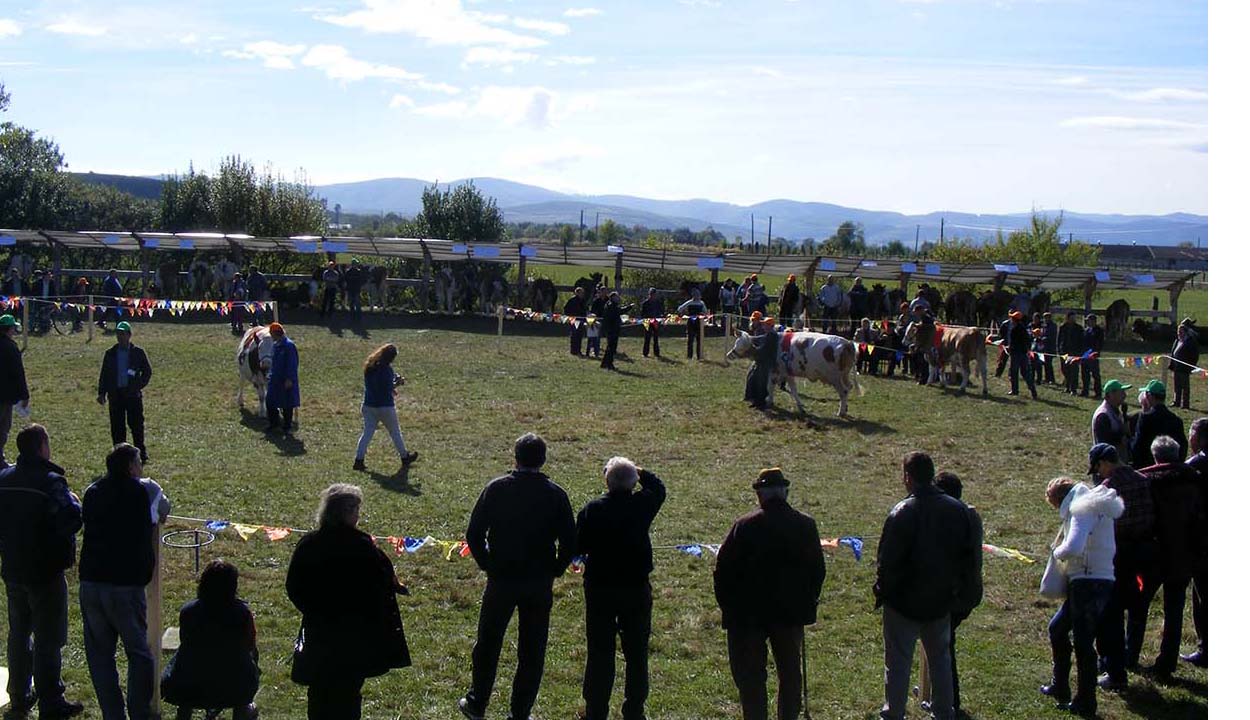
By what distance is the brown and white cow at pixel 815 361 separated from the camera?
19875 millimetres

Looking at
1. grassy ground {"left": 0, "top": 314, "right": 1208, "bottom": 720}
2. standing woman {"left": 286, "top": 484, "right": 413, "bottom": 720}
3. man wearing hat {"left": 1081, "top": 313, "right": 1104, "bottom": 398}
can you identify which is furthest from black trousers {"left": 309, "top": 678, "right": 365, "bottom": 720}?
man wearing hat {"left": 1081, "top": 313, "right": 1104, "bottom": 398}

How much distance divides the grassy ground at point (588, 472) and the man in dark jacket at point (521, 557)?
0.41m

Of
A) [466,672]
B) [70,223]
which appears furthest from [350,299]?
[70,223]

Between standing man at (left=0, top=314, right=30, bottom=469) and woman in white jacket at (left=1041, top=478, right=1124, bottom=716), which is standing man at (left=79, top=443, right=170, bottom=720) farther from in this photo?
standing man at (left=0, top=314, right=30, bottom=469)

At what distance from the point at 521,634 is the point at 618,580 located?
0.71 m

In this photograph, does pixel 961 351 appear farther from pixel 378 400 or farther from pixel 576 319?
pixel 378 400

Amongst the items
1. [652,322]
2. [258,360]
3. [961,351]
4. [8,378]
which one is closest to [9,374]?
[8,378]

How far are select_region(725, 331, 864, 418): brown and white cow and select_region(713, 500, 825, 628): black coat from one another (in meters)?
13.1

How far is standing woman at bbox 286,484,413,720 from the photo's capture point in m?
6.21

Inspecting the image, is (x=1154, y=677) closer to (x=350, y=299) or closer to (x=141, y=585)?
(x=141, y=585)

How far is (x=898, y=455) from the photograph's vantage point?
1642cm

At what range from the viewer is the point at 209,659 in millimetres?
6414

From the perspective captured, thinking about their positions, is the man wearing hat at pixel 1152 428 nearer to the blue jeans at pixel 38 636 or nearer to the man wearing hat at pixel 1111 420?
the man wearing hat at pixel 1111 420

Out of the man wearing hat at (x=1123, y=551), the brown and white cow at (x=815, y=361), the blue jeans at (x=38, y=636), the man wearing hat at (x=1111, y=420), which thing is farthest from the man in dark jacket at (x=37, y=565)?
the brown and white cow at (x=815, y=361)
